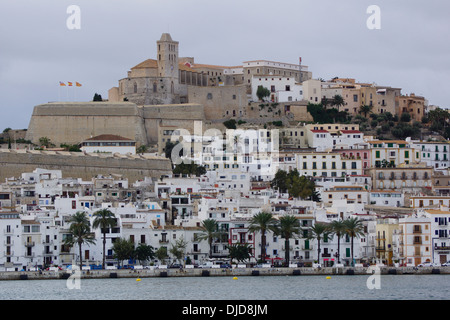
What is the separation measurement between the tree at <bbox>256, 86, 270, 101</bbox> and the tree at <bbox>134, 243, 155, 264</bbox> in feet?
147

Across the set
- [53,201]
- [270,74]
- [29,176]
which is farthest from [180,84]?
[53,201]

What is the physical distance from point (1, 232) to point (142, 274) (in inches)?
283

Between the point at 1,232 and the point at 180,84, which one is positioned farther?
the point at 180,84

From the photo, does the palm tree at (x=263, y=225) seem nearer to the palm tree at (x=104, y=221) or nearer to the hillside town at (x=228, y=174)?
the hillside town at (x=228, y=174)

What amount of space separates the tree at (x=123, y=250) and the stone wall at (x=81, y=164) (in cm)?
2436

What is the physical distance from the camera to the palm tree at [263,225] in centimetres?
5406

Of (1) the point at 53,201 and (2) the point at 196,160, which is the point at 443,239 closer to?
(1) the point at 53,201

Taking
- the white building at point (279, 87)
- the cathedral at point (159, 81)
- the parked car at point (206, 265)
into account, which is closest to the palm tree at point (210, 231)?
the parked car at point (206, 265)

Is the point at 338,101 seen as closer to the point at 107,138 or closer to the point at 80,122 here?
the point at 80,122

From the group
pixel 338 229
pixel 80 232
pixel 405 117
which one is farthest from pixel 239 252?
pixel 405 117

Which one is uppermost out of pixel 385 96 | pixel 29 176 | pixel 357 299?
pixel 385 96

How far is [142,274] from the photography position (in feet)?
170

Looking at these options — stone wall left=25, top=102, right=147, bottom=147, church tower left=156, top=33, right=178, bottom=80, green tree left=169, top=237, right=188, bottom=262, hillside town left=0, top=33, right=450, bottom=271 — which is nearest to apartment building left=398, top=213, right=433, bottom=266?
hillside town left=0, top=33, right=450, bottom=271
